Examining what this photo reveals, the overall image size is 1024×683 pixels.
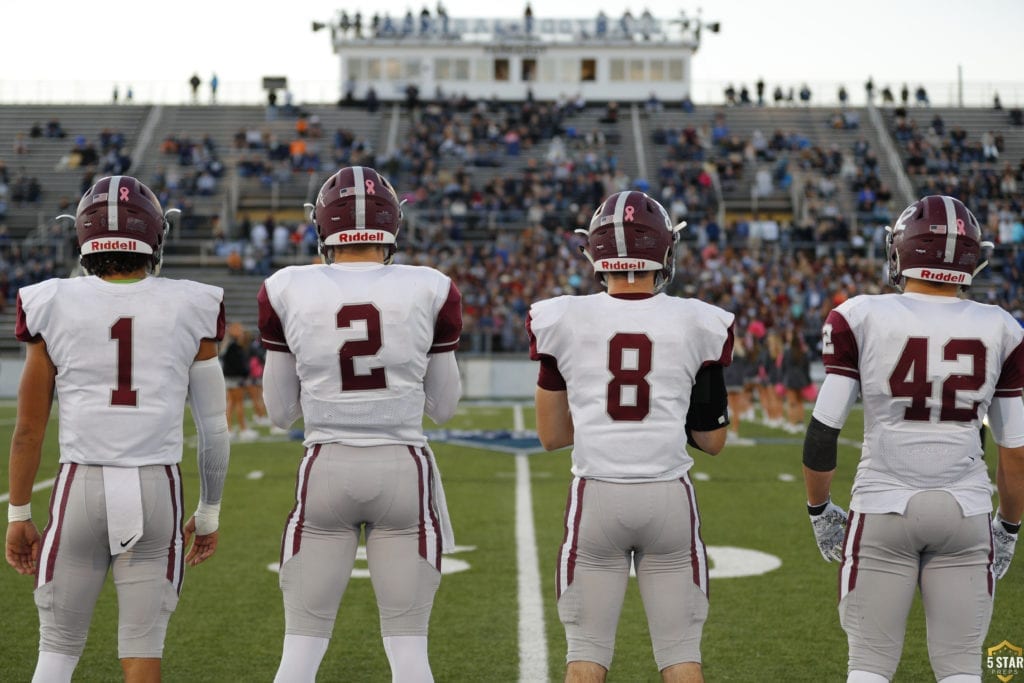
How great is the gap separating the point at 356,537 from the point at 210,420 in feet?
1.91

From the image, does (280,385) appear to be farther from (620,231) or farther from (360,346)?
(620,231)

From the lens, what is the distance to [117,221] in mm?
3652

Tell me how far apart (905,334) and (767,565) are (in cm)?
415

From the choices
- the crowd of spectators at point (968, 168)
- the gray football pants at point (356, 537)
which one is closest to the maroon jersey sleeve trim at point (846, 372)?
the gray football pants at point (356, 537)

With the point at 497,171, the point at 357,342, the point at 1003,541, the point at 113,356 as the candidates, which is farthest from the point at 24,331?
the point at 497,171

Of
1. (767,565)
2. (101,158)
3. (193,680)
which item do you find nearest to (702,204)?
(101,158)

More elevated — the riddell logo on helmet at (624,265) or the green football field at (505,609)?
the riddell logo on helmet at (624,265)

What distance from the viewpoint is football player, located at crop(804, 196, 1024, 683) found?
11.5 feet

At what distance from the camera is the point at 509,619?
6051 millimetres

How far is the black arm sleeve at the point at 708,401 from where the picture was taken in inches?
146

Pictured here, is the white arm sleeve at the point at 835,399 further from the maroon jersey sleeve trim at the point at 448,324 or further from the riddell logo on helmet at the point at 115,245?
the riddell logo on helmet at the point at 115,245

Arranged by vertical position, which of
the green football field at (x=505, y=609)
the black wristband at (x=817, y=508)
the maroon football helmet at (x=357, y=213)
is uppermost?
the maroon football helmet at (x=357, y=213)

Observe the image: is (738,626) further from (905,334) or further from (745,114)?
(745,114)

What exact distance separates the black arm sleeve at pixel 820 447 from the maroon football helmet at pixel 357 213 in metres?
1.40
